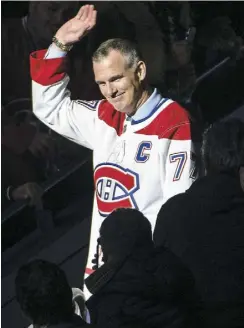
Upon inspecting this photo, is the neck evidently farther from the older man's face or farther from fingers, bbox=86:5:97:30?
fingers, bbox=86:5:97:30

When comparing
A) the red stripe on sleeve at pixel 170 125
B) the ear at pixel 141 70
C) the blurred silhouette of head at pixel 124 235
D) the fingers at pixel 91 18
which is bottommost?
the blurred silhouette of head at pixel 124 235

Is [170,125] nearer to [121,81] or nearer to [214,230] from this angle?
[121,81]

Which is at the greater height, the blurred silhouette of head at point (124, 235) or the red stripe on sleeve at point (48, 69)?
the red stripe on sleeve at point (48, 69)

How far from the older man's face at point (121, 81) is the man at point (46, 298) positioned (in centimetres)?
72

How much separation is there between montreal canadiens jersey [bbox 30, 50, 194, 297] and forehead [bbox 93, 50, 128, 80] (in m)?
0.12

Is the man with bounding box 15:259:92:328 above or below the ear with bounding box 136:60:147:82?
below

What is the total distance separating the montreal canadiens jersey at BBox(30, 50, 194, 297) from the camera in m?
3.00

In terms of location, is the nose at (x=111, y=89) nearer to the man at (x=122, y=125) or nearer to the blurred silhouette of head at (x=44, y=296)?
the man at (x=122, y=125)

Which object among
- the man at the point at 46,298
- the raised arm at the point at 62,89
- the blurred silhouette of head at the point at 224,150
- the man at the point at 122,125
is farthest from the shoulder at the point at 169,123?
the man at the point at 46,298

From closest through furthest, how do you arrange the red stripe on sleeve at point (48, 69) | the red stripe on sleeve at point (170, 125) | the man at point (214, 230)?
the man at point (214, 230)
the red stripe on sleeve at point (170, 125)
the red stripe on sleeve at point (48, 69)

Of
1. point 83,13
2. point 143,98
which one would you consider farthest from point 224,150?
point 83,13

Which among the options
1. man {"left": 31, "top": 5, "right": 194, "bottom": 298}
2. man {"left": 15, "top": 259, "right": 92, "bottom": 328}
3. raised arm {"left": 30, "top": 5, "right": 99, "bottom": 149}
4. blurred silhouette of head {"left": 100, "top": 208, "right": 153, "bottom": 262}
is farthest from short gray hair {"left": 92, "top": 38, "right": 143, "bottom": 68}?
man {"left": 15, "top": 259, "right": 92, "bottom": 328}

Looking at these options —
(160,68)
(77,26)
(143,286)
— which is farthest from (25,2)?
(143,286)

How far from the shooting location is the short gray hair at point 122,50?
3023mm
